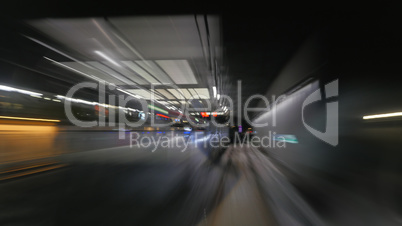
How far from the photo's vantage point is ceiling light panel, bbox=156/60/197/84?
6344 mm

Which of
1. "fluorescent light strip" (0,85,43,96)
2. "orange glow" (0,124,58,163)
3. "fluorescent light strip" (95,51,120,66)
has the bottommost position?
"orange glow" (0,124,58,163)

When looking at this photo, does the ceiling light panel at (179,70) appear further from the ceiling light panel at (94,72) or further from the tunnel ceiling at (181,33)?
the ceiling light panel at (94,72)

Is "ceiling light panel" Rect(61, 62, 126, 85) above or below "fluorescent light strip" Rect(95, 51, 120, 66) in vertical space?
below

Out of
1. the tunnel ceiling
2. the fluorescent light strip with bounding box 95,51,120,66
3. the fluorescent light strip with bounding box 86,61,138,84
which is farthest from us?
the fluorescent light strip with bounding box 86,61,138,84

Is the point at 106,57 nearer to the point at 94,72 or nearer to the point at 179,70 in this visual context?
the point at 94,72

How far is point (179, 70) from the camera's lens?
7227 mm

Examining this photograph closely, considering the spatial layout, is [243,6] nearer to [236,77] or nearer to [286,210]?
[286,210]

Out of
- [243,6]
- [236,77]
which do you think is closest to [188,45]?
[243,6]

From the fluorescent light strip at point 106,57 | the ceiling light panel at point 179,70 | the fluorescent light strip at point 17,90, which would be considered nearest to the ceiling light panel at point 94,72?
the fluorescent light strip at point 106,57

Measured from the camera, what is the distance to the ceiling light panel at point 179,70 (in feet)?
20.8

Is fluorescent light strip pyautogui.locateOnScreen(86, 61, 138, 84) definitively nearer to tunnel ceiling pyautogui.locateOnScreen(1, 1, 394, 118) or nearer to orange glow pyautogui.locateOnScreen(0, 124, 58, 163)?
tunnel ceiling pyautogui.locateOnScreen(1, 1, 394, 118)

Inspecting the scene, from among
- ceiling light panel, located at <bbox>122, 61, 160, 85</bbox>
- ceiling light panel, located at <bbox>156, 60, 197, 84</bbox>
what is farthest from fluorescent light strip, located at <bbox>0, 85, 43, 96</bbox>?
ceiling light panel, located at <bbox>156, 60, 197, 84</bbox>

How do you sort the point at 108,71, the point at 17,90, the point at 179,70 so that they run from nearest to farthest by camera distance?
the point at 17,90 < the point at 179,70 < the point at 108,71

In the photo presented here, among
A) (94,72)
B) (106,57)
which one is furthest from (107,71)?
(106,57)
